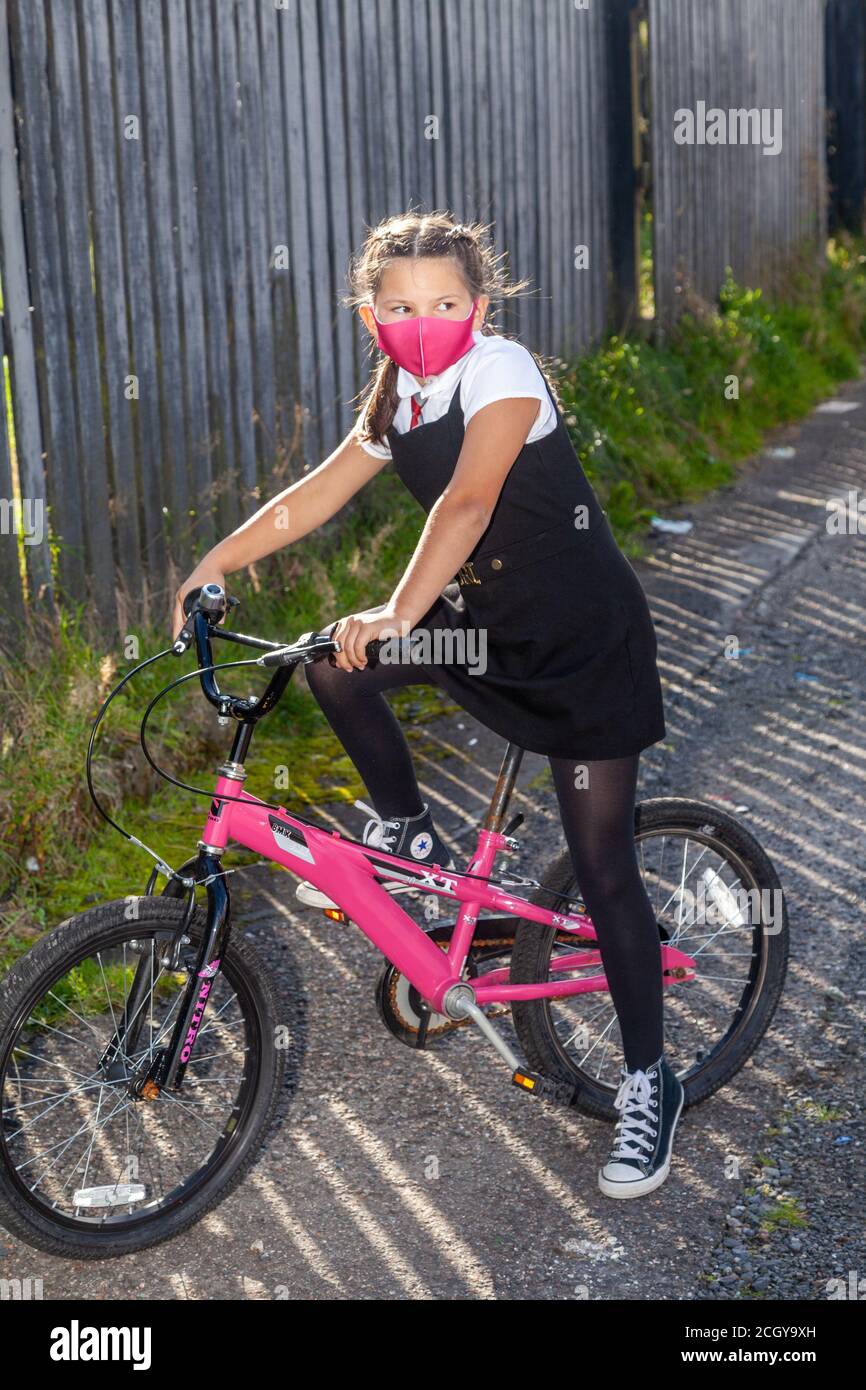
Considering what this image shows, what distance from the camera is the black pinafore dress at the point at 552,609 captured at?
3008mm

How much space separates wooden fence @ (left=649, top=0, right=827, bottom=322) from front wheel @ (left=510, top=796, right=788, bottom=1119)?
645 centimetres

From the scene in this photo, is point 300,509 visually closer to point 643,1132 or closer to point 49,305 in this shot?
point 643,1132

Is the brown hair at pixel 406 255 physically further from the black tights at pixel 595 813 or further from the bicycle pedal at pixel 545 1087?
the bicycle pedal at pixel 545 1087

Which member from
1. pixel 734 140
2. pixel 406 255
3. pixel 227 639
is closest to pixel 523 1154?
pixel 227 639

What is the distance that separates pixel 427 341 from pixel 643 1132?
163cm

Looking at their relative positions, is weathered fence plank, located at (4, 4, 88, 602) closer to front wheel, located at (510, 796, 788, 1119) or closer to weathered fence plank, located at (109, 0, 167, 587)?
weathered fence plank, located at (109, 0, 167, 587)

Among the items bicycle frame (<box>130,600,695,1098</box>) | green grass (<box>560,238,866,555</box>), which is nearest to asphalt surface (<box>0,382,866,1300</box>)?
bicycle frame (<box>130,600,695,1098</box>)

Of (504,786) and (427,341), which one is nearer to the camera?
(427,341)

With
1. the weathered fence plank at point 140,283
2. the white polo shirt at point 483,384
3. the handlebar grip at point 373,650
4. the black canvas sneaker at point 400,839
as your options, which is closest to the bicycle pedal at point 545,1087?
the black canvas sneaker at point 400,839

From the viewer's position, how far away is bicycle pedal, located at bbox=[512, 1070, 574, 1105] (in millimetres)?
3297

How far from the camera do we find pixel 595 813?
3113 mm

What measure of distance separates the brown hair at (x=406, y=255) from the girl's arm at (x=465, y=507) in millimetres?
232

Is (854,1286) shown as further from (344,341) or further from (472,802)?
(344,341)

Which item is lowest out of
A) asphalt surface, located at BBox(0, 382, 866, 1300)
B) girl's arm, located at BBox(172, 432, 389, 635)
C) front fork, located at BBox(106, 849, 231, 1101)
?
asphalt surface, located at BBox(0, 382, 866, 1300)
